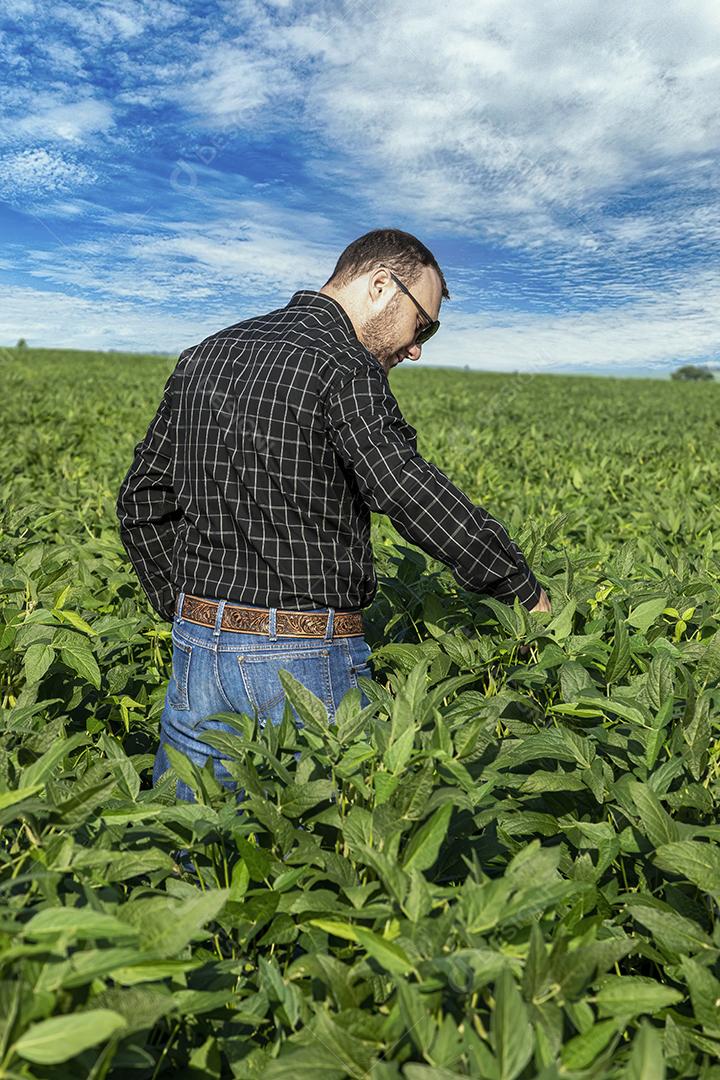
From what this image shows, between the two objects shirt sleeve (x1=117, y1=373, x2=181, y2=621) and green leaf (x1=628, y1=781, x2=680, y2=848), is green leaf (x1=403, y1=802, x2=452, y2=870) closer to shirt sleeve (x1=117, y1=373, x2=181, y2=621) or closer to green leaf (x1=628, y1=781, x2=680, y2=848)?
green leaf (x1=628, y1=781, x2=680, y2=848)

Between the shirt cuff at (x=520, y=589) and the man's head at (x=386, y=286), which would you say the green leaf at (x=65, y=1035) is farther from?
the man's head at (x=386, y=286)

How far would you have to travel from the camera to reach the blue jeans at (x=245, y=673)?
252 centimetres

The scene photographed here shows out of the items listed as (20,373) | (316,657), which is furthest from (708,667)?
(20,373)

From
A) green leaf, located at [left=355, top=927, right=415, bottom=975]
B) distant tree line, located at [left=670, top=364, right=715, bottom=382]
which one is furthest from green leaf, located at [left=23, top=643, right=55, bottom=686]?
distant tree line, located at [left=670, top=364, right=715, bottom=382]

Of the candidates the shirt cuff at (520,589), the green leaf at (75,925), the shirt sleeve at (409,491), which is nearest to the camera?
the green leaf at (75,925)

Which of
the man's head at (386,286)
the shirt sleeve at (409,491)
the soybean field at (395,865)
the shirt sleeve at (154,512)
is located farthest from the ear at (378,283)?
the soybean field at (395,865)

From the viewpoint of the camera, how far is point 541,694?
7.84 feet

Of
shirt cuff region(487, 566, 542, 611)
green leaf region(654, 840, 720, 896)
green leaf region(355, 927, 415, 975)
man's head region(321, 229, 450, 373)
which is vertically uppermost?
man's head region(321, 229, 450, 373)

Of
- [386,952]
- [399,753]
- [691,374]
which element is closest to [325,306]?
[399,753]

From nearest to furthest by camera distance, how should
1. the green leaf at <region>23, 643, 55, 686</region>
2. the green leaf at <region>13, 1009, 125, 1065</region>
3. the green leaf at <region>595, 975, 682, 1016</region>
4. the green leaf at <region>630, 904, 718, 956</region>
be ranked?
1. the green leaf at <region>13, 1009, 125, 1065</region>
2. the green leaf at <region>595, 975, 682, 1016</region>
3. the green leaf at <region>630, 904, 718, 956</region>
4. the green leaf at <region>23, 643, 55, 686</region>

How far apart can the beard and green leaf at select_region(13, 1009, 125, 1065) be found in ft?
7.07

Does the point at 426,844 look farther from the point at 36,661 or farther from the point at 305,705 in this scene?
the point at 36,661

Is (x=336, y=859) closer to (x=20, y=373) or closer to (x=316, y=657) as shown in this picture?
(x=316, y=657)

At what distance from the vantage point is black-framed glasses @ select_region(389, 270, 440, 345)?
2.62 meters
